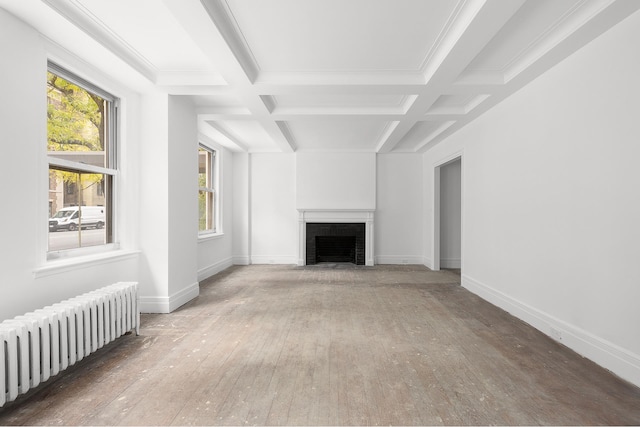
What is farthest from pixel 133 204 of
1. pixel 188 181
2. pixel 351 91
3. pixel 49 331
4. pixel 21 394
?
pixel 351 91

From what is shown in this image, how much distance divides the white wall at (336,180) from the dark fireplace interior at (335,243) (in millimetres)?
475

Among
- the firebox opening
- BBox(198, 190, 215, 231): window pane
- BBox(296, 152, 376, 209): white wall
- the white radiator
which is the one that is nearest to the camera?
the white radiator

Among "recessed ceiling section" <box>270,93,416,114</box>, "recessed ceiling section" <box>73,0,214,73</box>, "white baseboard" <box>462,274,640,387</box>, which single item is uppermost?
"recessed ceiling section" <box>73,0,214,73</box>

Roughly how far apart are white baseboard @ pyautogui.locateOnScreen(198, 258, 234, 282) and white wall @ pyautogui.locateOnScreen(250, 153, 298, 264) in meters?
0.64

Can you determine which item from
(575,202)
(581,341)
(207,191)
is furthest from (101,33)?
(581,341)

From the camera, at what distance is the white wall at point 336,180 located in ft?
24.9

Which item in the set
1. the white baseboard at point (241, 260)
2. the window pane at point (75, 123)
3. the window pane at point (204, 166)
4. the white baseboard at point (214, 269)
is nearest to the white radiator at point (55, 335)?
the window pane at point (75, 123)

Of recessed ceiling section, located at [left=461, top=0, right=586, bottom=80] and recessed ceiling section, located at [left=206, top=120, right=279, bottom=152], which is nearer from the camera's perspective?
recessed ceiling section, located at [left=461, top=0, right=586, bottom=80]

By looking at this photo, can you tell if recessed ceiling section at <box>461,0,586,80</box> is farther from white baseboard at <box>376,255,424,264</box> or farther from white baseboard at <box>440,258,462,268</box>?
white baseboard at <box>376,255,424,264</box>

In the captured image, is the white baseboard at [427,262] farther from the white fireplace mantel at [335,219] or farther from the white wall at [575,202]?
the white wall at [575,202]

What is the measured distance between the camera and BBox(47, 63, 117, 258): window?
2.99 m

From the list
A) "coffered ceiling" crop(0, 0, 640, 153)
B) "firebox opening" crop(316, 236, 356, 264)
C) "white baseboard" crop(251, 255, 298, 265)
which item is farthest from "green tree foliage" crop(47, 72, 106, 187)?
"firebox opening" crop(316, 236, 356, 264)

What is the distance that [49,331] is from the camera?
2.27 meters

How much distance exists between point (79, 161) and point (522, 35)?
4.23 meters
